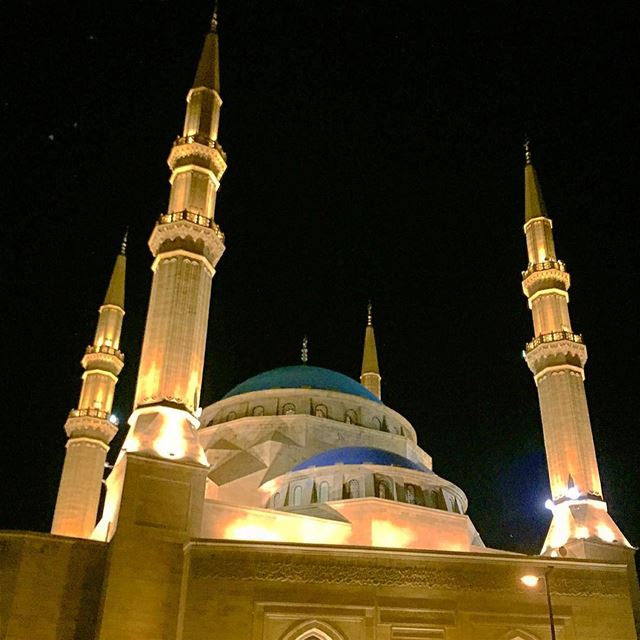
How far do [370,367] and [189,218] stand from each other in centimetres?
1696

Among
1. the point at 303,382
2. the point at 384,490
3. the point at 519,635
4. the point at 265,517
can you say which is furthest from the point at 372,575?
the point at 303,382

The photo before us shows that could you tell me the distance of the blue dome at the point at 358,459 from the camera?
20.3 m

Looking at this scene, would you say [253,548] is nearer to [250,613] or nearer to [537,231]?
[250,613]

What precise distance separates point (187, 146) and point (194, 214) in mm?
2366

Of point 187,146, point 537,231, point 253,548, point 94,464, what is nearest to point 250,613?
point 253,548

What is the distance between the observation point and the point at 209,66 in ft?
75.5

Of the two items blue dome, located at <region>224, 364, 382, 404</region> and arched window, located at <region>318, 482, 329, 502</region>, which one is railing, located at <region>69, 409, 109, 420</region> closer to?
blue dome, located at <region>224, 364, 382, 404</region>

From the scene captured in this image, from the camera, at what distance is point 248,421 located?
82.7ft

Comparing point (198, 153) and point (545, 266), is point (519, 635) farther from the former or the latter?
point (198, 153)

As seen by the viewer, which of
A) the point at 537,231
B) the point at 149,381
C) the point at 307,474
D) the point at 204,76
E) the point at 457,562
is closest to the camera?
the point at 457,562

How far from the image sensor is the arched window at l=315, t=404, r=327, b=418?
25906 mm

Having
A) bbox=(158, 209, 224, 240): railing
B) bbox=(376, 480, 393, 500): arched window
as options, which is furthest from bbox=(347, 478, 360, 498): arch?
bbox=(158, 209, 224, 240): railing

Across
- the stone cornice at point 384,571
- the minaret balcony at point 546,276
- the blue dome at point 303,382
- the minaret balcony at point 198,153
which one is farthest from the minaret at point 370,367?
the stone cornice at point 384,571

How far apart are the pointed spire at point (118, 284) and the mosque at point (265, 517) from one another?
0.08 m
